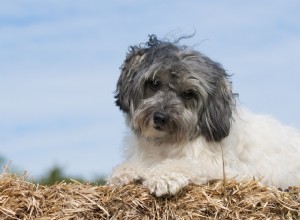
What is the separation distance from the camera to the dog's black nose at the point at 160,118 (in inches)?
257

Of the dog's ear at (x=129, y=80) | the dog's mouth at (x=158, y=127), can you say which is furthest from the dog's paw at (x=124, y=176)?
the dog's ear at (x=129, y=80)

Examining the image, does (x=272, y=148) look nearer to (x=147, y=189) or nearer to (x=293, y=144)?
(x=293, y=144)

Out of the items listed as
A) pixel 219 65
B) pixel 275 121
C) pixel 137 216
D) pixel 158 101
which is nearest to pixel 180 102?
pixel 158 101

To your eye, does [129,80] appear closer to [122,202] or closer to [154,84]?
[154,84]

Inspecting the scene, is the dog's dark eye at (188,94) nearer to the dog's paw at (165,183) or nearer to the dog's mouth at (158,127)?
the dog's mouth at (158,127)

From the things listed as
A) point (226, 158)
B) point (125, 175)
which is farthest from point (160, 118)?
point (226, 158)

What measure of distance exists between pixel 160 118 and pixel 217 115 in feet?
2.05

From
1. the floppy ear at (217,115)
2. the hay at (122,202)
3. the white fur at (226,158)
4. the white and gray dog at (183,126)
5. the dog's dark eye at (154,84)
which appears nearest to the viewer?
the hay at (122,202)

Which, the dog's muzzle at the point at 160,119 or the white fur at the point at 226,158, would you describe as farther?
the dog's muzzle at the point at 160,119

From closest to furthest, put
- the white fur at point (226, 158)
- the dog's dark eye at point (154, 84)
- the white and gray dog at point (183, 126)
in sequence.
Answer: the white fur at point (226, 158) → the white and gray dog at point (183, 126) → the dog's dark eye at point (154, 84)

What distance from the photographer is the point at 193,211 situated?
20.1 feet

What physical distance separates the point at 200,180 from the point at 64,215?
120 cm

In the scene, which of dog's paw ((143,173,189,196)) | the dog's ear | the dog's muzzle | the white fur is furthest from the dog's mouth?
dog's paw ((143,173,189,196))

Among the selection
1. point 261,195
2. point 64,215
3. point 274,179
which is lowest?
point 64,215
